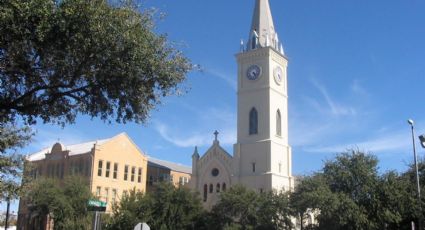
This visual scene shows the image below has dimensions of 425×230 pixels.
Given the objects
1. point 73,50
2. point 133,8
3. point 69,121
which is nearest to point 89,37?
point 73,50

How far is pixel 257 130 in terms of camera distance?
71.8 m

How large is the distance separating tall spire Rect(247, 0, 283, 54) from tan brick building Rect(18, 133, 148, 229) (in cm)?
2285

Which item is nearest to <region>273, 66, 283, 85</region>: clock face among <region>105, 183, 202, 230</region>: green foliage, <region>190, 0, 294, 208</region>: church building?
<region>190, 0, 294, 208</region>: church building

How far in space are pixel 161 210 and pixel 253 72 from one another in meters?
31.2

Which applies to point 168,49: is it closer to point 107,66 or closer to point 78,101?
point 107,66

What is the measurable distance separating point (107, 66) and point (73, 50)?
1.21m

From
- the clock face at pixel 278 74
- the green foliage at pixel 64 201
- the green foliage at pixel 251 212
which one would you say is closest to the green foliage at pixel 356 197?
the green foliage at pixel 251 212

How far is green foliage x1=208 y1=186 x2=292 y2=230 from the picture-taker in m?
48.8

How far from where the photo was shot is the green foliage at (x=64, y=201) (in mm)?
52406

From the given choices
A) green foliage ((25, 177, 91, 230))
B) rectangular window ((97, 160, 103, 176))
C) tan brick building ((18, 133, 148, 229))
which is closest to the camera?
green foliage ((25, 177, 91, 230))

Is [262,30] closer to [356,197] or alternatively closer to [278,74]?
[278,74]

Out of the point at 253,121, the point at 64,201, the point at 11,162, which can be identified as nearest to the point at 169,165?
the point at 253,121

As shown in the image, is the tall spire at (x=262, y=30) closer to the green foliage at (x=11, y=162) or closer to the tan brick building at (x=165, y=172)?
the tan brick building at (x=165, y=172)

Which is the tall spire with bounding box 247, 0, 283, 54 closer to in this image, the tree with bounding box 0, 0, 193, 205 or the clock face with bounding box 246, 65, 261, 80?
the clock face with bounding box 246, 65, 261, 80
